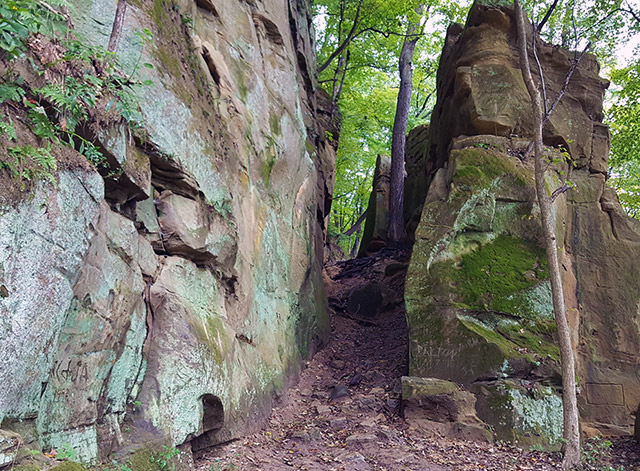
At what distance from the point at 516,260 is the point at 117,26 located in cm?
806

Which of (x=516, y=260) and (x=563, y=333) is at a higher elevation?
(x=516, y=260)

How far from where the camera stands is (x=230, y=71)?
919cm

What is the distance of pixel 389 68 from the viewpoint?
1997 cm

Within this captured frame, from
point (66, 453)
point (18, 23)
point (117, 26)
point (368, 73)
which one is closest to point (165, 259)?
point (66, 453)

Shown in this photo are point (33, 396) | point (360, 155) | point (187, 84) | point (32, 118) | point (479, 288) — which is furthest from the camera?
point (360, 155)

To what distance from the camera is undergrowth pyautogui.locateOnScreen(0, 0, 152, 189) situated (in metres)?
3.92

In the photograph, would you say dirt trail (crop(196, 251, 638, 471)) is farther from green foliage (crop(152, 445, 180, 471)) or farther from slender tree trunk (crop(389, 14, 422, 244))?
slender tree trunk (crop(389, 14, 422, 244))

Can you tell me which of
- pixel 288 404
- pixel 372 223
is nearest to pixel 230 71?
pixel 288 404

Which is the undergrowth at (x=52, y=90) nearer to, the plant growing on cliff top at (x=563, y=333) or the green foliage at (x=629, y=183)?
the plant growing on cliff top at (x=563, y=333)

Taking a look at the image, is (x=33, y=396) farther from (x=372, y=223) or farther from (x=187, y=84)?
(x=372, y=223)

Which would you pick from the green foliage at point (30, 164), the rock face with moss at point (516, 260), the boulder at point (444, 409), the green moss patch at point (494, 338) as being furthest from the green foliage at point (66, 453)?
the green moss patch at point (494, 338)

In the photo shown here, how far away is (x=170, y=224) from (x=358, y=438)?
13.9ft

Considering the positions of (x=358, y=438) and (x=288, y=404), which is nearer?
(x=358, y=438)

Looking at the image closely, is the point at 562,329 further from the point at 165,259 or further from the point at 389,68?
the point at 389,68
